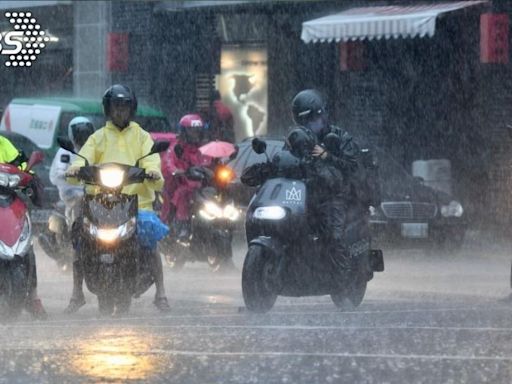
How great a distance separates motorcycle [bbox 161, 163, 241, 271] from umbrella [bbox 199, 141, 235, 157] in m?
0.15

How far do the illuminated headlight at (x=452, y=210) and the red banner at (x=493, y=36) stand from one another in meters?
4.17

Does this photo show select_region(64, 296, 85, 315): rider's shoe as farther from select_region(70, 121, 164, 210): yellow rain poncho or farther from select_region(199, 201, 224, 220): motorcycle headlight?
select_region(199, 201, 224, 220): motorcycle headlight

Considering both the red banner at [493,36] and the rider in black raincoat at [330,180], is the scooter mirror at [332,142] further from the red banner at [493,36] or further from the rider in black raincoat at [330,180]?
the red banner at [493,36]

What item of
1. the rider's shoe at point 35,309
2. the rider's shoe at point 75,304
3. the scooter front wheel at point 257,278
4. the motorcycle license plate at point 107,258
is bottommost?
the rider's shoe at point 75,304

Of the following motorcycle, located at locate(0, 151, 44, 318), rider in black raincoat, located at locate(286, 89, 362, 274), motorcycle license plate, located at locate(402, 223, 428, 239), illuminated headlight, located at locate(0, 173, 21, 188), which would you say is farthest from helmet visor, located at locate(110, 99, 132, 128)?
motorcycle license plate, located at locate(402, 223, 428, 239)

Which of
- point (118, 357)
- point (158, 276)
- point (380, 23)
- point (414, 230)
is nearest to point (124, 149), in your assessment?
point (158, 276)

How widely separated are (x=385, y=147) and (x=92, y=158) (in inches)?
634

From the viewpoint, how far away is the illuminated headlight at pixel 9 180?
1303 cm

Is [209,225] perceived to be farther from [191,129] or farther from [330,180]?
[330,180]

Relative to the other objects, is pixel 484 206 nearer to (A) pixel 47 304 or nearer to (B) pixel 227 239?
(B) pixel 227 239

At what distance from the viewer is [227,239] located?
19000 mm

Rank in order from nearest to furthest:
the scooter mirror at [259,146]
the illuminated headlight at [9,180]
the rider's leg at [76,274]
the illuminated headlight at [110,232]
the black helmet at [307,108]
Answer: the illuminated headlight at [9,180] → the illuminated headlight at [110,232] → the rider's leg at [76,274] → the scooter mirror at [259,146] → the black helmet at [307,108]

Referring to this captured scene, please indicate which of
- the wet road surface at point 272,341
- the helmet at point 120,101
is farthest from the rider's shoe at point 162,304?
the helmet at point 120,101

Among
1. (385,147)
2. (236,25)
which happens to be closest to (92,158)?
(385,147)
